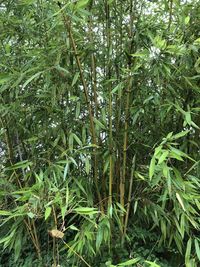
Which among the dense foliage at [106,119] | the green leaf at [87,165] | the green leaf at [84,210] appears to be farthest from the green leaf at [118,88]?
the green leaf at [84,210]

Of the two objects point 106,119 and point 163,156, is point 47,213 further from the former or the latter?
point 106,119

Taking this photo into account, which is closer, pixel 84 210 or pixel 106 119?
pixel 84 210

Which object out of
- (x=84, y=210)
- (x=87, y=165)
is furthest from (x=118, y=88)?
(x=84, y=210)

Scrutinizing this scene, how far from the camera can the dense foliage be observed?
1.87 meters

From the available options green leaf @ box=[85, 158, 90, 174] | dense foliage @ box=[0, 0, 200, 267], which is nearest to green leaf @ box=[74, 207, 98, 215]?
dense foliage @ box=[0, 0, 200, 267]

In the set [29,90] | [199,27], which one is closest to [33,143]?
[29,90]

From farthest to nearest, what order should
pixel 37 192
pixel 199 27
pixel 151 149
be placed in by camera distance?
pixel 151 149 → pixel 199 27 → pixel 37 192

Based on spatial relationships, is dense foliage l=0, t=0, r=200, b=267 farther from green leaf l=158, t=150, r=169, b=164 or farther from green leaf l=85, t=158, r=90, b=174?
green leaf l=158, t=150, r=169, b=164

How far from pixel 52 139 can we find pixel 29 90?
284 millimetres

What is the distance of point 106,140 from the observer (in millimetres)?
2078

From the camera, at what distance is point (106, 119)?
203 cm

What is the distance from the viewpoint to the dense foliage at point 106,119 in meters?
1.87

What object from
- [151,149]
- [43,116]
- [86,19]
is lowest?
[151,149]

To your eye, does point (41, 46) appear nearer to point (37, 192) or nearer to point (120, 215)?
point (37, 192)
